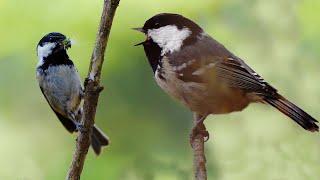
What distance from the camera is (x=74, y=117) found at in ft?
3.04

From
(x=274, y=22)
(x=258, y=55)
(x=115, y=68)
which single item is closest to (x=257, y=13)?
(x=274, y=22)

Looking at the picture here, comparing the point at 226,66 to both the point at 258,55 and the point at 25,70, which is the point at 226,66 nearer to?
the point at 258,55

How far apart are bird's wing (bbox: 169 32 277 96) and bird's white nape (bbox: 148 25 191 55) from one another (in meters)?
0.01

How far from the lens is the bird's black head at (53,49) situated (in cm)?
88

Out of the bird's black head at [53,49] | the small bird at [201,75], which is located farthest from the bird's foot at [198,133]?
the bird's black head at [53,49]

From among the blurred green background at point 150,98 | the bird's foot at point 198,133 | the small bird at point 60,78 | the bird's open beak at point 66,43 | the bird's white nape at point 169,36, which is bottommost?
the blurred green background at point 150,98

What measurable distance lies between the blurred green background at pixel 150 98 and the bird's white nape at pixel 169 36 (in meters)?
0.28

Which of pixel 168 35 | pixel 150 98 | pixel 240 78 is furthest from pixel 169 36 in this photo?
pixel 150 98

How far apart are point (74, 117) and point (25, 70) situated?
0.46 metres

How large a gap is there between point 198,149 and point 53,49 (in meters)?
0.24

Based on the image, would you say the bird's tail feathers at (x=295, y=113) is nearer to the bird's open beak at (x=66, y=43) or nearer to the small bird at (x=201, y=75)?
the small bird at (x=201, y=75)

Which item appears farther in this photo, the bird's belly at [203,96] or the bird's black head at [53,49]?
the bird's black head at [53,49]

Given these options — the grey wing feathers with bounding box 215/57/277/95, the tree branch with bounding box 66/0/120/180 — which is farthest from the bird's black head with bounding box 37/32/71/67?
the grey wing feathers with bounding box 215/57/277/95

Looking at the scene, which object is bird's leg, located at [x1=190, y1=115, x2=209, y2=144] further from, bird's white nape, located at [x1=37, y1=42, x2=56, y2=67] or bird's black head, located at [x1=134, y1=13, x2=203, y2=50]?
bird's white nape, located at [x1=37, y1=42, x2=56, y2=67]
